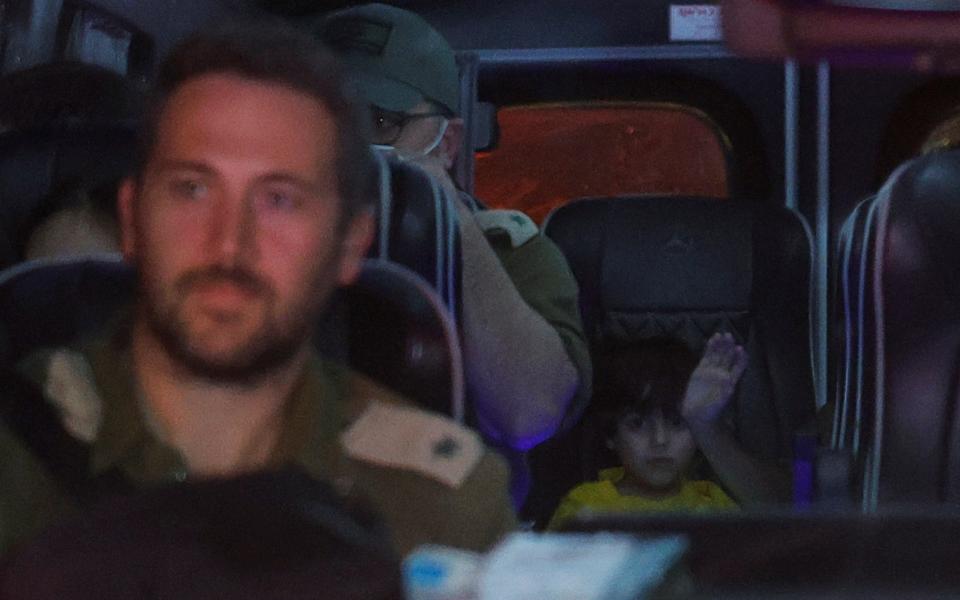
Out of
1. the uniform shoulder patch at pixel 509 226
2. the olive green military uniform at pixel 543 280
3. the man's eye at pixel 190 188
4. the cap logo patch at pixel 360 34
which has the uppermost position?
the cap logo patch at pixel 360 34

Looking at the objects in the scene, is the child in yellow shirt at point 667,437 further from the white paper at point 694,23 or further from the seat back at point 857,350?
the white paper at point 694,23

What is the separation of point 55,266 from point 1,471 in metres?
0.35

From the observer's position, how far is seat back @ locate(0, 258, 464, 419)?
5.27ft

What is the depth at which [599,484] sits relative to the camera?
2963mm

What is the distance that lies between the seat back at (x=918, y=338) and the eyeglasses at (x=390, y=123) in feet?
2.37

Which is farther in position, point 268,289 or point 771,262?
point 771,262

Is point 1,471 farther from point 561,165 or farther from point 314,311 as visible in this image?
point 561,165

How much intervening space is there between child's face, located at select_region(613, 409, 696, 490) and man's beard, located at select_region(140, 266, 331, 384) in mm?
1717

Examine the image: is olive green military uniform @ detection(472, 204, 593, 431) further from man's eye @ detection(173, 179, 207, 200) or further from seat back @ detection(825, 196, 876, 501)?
man's eye @ detection(173, 179, 207, 200)

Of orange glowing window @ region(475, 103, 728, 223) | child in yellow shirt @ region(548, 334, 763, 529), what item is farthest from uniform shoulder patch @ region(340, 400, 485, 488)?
orange glowing window @ region(475, 103, 728, 223)

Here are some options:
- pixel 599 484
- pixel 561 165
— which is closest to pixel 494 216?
pixel 599 484

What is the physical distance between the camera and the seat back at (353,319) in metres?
1.61

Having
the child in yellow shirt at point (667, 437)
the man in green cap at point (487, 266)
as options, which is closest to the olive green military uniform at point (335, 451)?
the man in green cap at point (487, 266)

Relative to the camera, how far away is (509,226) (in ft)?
7.52
